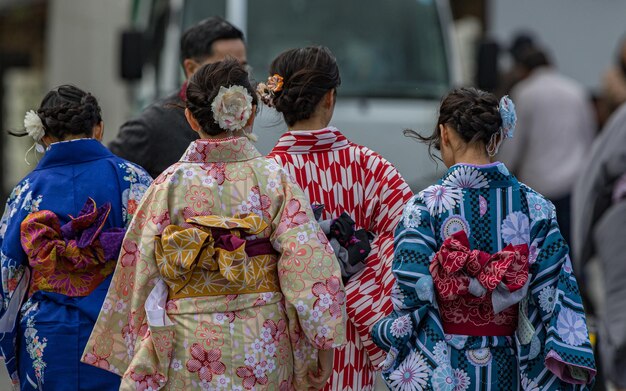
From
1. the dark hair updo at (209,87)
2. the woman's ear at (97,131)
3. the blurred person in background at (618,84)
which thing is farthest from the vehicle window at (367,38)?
the dark hair updo at (209,87)

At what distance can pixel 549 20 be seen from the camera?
47.0 ft

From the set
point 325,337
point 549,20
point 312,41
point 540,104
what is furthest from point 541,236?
point 549,20

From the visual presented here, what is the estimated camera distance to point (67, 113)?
4.65m

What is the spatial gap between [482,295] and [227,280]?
801mm

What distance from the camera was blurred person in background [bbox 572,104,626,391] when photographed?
651cm

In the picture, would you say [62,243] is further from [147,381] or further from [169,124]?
[169,124]

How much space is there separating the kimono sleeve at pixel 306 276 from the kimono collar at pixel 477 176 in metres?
0.47

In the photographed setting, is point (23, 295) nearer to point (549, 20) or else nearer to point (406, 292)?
point (406, 292)

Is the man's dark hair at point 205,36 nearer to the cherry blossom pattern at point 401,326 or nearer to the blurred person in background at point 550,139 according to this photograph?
the cherry blossom pattern at point 401,326

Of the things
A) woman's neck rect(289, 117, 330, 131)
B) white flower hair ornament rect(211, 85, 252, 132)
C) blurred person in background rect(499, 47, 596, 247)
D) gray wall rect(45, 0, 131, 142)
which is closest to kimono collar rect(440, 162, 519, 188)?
woman's neck rect(289, 117, 330, 131)

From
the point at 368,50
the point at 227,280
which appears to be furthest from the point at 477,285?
the point at 368,50

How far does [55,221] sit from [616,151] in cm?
337

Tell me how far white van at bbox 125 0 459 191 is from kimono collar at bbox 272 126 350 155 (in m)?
3.80

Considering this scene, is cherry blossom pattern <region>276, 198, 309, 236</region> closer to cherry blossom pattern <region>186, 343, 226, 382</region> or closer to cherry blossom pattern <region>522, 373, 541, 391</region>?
cherry blossom pattern <region>186, 343, 226, 382</region>
